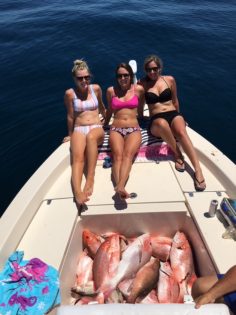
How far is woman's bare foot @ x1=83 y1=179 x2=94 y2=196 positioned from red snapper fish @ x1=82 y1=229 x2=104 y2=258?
499 mm

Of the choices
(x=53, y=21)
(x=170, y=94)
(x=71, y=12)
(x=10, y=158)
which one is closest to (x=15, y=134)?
(x=10, y=158)

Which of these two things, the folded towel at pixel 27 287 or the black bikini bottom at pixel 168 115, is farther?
the black bikini bottom at pixel 168 115

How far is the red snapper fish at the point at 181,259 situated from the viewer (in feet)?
11.6

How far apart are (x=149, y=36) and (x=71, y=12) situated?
4938 millimetres

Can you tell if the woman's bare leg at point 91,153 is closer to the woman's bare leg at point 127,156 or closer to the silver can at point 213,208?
the woman's bare leg at point 127,156

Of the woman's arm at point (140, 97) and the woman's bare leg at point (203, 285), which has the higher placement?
the woman's arm at point (140, 97)

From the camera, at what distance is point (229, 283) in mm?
2582

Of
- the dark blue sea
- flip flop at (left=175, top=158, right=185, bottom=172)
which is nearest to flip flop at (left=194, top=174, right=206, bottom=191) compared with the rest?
flip flop at (left=175, top=158, right=185, bottom=172)

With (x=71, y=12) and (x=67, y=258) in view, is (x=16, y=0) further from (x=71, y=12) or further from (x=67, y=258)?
(x=67, y=258)

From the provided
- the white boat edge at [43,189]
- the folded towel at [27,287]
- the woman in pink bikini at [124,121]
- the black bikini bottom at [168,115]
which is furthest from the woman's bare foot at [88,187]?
the black bikini bottom at [168,115]

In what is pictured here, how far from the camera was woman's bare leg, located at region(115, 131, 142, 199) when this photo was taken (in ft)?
12.7

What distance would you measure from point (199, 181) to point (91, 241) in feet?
5.39

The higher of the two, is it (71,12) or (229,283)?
(71,12)

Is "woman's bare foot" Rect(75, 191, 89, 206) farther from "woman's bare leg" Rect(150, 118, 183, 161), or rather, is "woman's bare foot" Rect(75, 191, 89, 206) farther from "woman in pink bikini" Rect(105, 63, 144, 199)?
"woman's bare leg" Rect(150, 118, 183, 161)
